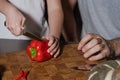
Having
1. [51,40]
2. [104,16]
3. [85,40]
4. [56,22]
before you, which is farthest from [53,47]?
[104,16]

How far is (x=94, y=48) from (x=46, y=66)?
0.79 feet

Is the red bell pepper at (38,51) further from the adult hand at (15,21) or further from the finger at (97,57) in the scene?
the finger at (97,57)

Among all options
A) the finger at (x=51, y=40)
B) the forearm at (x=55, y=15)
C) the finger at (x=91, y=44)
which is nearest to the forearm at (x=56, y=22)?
the forearm at (x=55, y=15)

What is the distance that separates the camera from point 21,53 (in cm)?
125

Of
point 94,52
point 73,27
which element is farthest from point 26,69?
point 73,27

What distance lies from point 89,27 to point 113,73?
771 millimetres

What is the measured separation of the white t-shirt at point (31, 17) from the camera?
1.52 meters

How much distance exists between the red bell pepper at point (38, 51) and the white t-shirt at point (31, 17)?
29 centimetres

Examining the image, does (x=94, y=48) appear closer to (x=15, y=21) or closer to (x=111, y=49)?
(x=111, y=49)

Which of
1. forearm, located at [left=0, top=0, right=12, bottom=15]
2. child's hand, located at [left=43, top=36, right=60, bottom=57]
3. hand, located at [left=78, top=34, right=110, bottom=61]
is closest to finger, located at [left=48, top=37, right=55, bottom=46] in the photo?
child's hand, located at [left=43, top=36, right=60, bottom=57]

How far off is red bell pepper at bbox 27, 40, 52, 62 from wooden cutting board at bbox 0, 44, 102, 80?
2 centimetres

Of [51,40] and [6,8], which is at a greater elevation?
[6,8]

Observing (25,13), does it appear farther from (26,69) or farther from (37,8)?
(26,69)

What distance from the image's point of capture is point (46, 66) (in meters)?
1.17
